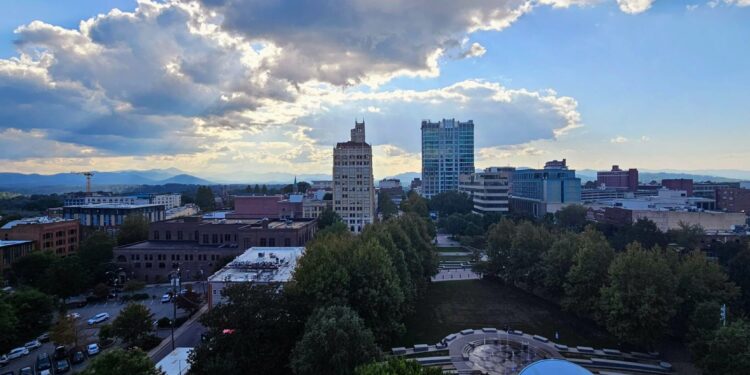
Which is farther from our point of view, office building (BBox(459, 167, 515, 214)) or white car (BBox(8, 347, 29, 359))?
office building (BBox(459, 167, 515, 214))

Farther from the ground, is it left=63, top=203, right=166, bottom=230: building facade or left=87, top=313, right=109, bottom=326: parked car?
left=63, top=203, right=166, bottom=230: building facade

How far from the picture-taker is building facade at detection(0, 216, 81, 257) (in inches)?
2581

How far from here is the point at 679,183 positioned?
13612cm

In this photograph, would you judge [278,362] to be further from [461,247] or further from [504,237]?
[461,247]

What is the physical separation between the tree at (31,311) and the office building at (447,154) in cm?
15618

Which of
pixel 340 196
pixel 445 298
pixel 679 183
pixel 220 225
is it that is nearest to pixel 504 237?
pixel 445 298

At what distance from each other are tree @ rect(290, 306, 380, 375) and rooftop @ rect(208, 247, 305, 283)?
1340 cm

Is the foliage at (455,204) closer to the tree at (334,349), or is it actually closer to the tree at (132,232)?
the tree at (132,232)

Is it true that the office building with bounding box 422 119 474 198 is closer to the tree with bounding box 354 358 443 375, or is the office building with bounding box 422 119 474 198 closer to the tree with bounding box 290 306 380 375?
the tree with bounding box 290 306 380 375

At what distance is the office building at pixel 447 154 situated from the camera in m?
182

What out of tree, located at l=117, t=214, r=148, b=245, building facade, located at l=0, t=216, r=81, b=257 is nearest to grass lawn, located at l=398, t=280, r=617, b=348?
tree, located at l=117, t=214, r=148, b=245

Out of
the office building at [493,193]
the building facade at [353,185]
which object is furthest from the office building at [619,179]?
the building facade at [353,185]

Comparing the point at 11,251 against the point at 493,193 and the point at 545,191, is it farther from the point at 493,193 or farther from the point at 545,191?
the point at 545,191

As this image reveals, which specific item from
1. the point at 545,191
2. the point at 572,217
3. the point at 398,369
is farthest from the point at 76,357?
the point at 545,191
